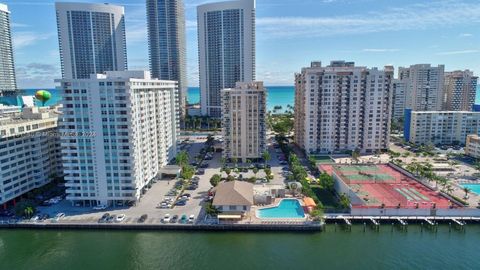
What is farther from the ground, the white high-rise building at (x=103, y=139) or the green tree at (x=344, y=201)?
the white high-rise building at (x=103, y=139)

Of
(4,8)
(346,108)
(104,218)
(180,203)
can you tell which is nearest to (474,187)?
(346,108)

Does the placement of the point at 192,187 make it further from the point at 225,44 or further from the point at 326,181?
the point at 225,44

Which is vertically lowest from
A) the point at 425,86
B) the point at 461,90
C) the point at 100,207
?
the point at 100,207

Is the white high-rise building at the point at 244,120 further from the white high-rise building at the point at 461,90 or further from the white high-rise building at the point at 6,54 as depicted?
the white high-rise building at the point at 461,90

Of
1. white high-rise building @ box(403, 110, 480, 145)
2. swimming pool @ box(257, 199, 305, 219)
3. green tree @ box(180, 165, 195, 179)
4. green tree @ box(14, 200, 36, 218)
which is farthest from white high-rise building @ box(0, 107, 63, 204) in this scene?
white high-rise building @ box(403, 110, 480, 145)

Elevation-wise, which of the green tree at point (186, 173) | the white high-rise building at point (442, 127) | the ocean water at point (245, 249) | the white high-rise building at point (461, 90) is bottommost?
the ocean water at point (245, 249)

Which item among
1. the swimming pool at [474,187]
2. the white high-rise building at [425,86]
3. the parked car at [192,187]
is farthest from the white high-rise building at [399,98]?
the parked car at [192,187]

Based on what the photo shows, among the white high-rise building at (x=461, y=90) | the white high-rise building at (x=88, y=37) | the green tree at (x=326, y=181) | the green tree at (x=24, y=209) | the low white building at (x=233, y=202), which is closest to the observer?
the green tree at (x=24, y=209)
